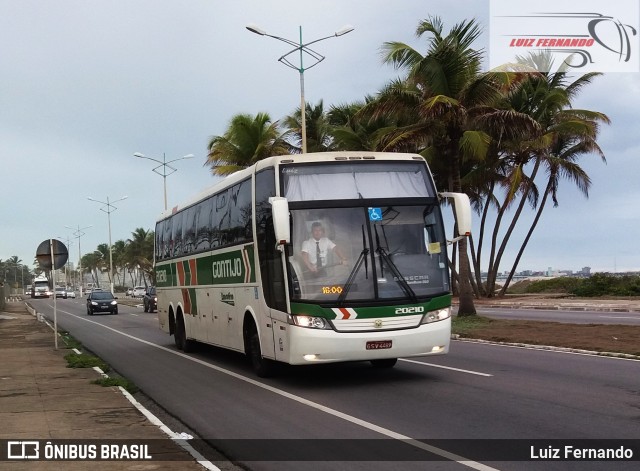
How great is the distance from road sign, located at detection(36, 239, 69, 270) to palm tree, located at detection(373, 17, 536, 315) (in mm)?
10991

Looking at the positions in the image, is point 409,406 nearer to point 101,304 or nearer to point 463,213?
point 463,213

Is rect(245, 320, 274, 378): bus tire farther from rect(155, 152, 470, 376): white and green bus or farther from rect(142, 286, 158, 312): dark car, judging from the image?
rect(142, 286, 158, 312): dark car

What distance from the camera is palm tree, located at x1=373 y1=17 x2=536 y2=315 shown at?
79.6 feet

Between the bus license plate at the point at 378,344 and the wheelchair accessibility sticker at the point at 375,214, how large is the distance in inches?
72.7

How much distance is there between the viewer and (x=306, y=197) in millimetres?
11719

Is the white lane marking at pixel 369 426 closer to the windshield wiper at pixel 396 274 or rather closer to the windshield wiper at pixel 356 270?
the windshield wiper at pixel 356 270

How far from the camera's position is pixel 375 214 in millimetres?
11609

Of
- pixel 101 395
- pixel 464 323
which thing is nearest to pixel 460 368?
pixel 101 395

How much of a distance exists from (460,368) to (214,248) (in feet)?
18.3

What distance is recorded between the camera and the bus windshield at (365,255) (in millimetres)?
11203

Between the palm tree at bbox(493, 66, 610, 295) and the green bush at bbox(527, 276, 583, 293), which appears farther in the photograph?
the green bush at bbox(527, 276, 583, 293)

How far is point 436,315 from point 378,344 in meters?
1.08

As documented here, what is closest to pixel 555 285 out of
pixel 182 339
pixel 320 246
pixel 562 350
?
pixel 562 350

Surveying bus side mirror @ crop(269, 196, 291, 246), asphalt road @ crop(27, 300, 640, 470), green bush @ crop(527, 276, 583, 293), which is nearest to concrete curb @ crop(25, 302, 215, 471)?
asphalt road @ crop(27, 300, 640, 470)
